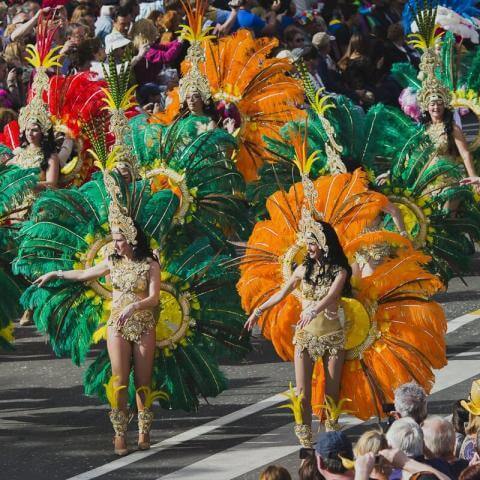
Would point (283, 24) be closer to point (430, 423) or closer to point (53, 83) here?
point (53, 83)

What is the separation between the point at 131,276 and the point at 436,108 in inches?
180

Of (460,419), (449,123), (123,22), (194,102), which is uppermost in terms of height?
(123,22)

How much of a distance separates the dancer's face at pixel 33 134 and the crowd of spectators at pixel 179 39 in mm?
1237

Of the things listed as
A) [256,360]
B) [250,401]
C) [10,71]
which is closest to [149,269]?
[250,401]

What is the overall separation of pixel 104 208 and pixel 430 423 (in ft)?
11.8

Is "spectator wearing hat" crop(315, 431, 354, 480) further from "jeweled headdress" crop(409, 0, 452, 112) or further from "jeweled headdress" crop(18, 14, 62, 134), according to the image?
"jeweled headdress" crop(409, 0, 452, 112)

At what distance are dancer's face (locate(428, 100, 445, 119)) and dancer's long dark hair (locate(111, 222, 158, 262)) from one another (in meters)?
4.33

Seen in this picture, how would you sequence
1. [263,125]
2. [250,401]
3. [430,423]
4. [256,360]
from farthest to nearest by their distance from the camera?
[263,125]
[256,360]
[250,401]
[430,423]

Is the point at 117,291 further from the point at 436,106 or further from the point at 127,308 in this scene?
the point at 436,106

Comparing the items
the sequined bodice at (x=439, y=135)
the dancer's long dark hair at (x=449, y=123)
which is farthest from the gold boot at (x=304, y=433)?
the dancer's long dark hair at (x=449, y=123)

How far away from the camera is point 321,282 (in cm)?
1080

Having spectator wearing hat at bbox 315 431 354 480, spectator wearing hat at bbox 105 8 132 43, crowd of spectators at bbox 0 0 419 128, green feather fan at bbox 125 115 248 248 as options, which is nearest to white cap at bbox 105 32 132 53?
crowd of spectators at bbox 0 0 419 128

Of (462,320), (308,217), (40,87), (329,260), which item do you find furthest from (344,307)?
(40,87)

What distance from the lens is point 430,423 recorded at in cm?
881
